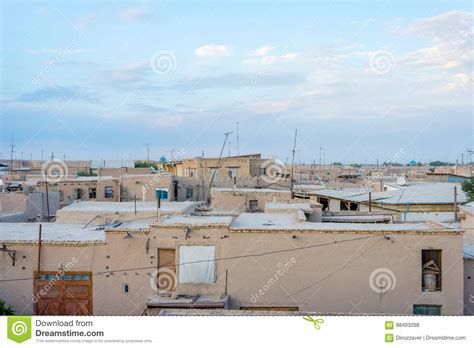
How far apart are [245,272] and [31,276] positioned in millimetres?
4726

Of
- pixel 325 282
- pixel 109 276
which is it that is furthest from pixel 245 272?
pixel 109 276

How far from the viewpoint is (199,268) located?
1084 centimetres

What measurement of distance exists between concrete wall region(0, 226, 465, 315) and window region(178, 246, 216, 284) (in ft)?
0.35

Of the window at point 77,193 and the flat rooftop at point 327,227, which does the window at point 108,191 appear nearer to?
the window at point 77,193

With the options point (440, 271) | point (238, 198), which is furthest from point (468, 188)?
point (440, 271)

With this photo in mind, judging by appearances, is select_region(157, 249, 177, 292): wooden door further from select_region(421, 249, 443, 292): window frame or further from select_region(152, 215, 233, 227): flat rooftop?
select_region(421, 249, 443, 292): window frame

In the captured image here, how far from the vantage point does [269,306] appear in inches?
424

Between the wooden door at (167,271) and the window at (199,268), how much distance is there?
0.19 metres

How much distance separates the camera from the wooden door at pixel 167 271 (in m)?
10.9

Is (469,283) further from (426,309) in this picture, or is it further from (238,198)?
(238,198)

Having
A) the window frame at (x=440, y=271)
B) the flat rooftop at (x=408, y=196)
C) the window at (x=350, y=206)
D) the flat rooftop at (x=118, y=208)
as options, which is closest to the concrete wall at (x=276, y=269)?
the window frame at (x=440, y=271)
